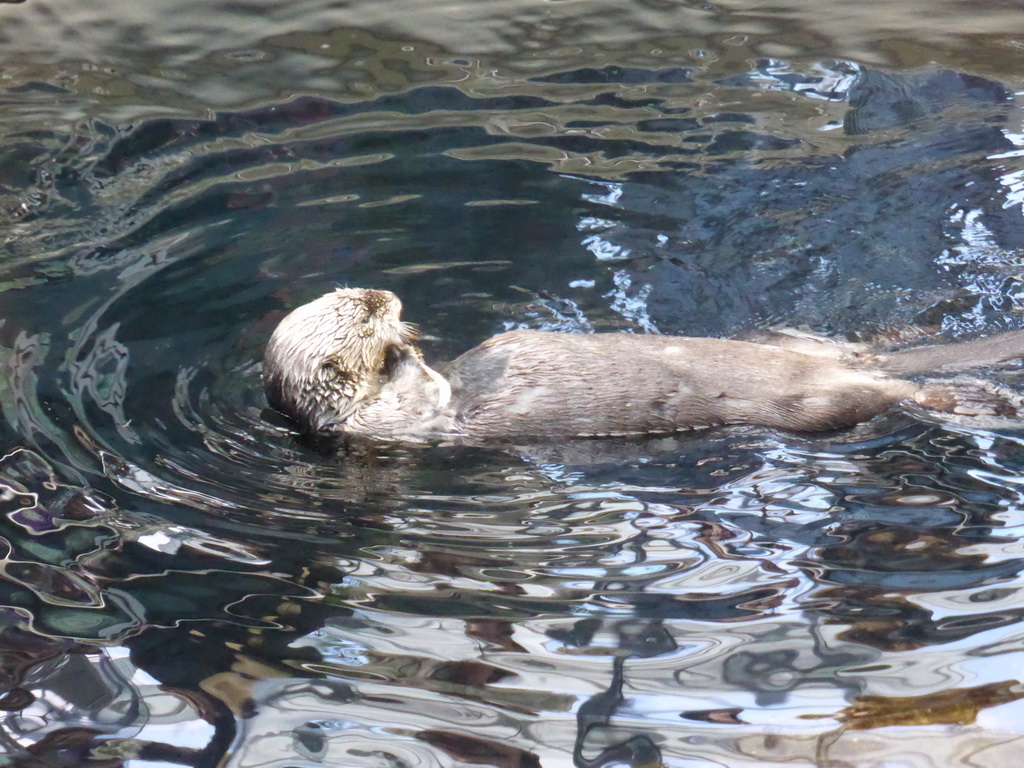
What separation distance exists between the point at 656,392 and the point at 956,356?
1118 millimetres

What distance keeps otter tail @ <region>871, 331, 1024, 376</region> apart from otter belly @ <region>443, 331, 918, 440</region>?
0.08 m

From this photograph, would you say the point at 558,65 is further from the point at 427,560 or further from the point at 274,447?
the point at 427,560

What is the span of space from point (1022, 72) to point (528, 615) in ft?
14.7

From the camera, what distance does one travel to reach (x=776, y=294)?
4.42 meters

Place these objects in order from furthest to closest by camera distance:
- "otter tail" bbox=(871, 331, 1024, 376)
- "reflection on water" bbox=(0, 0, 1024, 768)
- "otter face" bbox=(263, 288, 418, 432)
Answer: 1. "otter face" bbox=(263, 288, 418, 432)
2. "otter tail" bbox=(871, 331, 1024, 376)
3. "reflection on water" bbox=(0, 0, 1024, 768)

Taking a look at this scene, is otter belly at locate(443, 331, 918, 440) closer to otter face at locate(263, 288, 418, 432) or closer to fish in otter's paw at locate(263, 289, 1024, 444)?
fish in otter's paw at locate(263, 289, 1024, 444)

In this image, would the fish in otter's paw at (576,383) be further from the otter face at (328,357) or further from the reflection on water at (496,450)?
the reflection on water at (496,450)

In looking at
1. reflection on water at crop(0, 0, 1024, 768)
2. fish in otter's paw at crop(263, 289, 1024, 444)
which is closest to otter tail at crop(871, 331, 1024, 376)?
fish in otter's paw at crop(263, 289, 1024, 444)

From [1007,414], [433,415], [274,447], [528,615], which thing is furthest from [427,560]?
[1007,414]

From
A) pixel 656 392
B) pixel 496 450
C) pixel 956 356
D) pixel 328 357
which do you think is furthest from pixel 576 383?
pixel 956 356

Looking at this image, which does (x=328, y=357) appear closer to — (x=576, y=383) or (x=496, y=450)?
(x=496, y=450)

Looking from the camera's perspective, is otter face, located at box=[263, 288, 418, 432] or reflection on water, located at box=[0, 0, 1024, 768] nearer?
reflection on water, located at box=[0, 0, 1024, 768]

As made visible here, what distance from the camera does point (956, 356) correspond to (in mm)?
3447

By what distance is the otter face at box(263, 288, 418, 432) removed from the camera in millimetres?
3672
